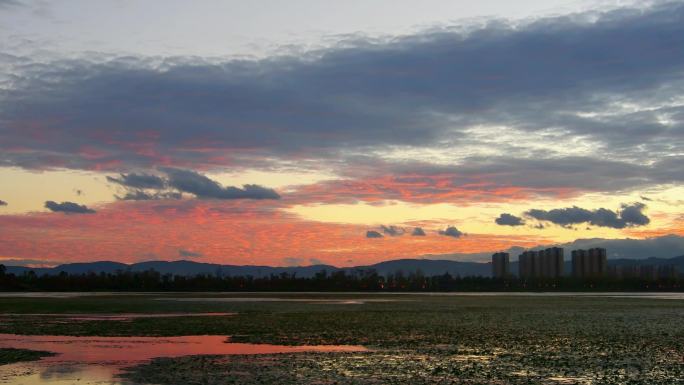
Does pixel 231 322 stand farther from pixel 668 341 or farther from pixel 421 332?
pixel 668 341

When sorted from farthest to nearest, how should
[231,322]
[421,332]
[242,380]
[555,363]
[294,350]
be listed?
[231,322], [421,332], [294,350], [555,363], [242,380]

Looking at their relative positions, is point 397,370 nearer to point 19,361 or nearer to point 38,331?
point 19,361

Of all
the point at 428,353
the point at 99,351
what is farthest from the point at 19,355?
the point at 428,353

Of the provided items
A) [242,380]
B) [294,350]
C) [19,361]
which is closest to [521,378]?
[242,380]

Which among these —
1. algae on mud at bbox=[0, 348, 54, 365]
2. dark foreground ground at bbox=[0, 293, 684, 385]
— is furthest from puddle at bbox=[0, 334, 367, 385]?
dark foreground ground at bbox=[0, 293, 684, 385]

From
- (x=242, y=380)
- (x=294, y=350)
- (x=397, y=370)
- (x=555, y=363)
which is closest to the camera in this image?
(x=242, y=380)

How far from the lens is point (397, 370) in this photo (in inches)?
1283

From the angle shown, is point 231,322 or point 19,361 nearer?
point 19,361

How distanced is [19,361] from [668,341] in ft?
118

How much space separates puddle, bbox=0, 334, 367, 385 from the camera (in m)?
30.6

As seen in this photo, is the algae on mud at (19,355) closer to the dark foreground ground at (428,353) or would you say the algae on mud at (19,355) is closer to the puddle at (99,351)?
the puddle at (99,351)

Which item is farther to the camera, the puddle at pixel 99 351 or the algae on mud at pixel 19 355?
the algae on mud at pixel 19 355

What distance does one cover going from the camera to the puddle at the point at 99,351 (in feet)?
100

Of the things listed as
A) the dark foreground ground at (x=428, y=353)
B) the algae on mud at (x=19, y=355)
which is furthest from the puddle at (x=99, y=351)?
the dark foreground ground at (x=428, y=353)
